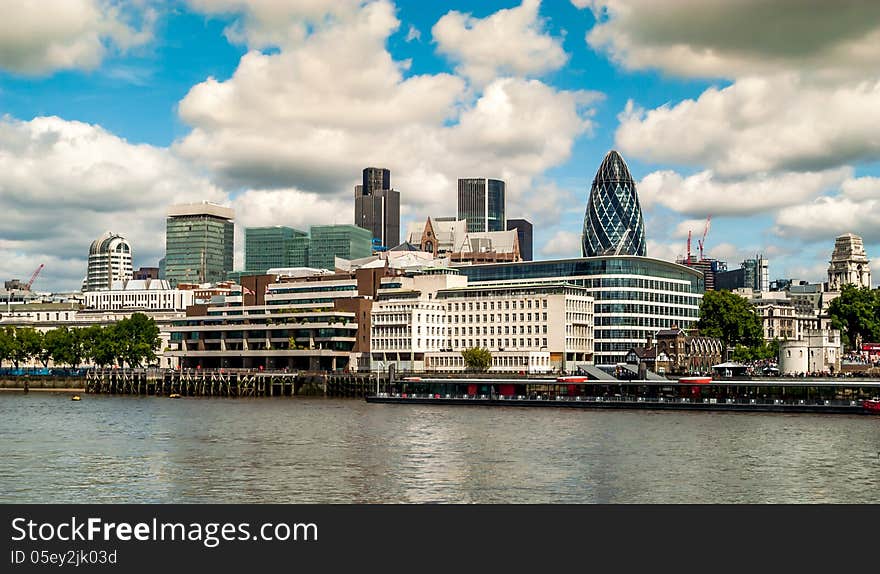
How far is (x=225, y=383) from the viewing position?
182125 millimetres

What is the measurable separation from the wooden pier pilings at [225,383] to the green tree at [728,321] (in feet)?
200

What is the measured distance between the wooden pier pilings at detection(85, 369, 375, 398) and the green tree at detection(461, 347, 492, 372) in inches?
848

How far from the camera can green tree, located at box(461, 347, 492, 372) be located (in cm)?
17962

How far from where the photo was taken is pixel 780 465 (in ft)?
224

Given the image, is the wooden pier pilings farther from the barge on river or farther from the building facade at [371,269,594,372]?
the barge on river

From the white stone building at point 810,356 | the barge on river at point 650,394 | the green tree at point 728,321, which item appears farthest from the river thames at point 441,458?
the green tree at point 728,321

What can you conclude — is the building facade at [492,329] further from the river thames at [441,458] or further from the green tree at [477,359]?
the river thames at [441,458]

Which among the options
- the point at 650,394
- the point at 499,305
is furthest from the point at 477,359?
the point at 650,394

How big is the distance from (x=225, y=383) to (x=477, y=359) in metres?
41.8

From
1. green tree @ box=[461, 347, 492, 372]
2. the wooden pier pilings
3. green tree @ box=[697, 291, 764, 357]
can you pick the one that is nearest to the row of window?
green tree @ box=[461, 347, 492, 372]

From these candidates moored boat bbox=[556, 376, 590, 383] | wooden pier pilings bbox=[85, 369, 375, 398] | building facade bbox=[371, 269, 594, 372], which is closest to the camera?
moored boat bbox=[556, 376, 590, 383]

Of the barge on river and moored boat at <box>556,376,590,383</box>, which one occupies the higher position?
moored boat at <box>556,376,590,383</box>

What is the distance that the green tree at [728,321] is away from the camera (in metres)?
185

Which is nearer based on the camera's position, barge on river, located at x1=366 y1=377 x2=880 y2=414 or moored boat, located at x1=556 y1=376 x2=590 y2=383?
barge on river, located at x1=366 y1=377 x2=880 y2=414
